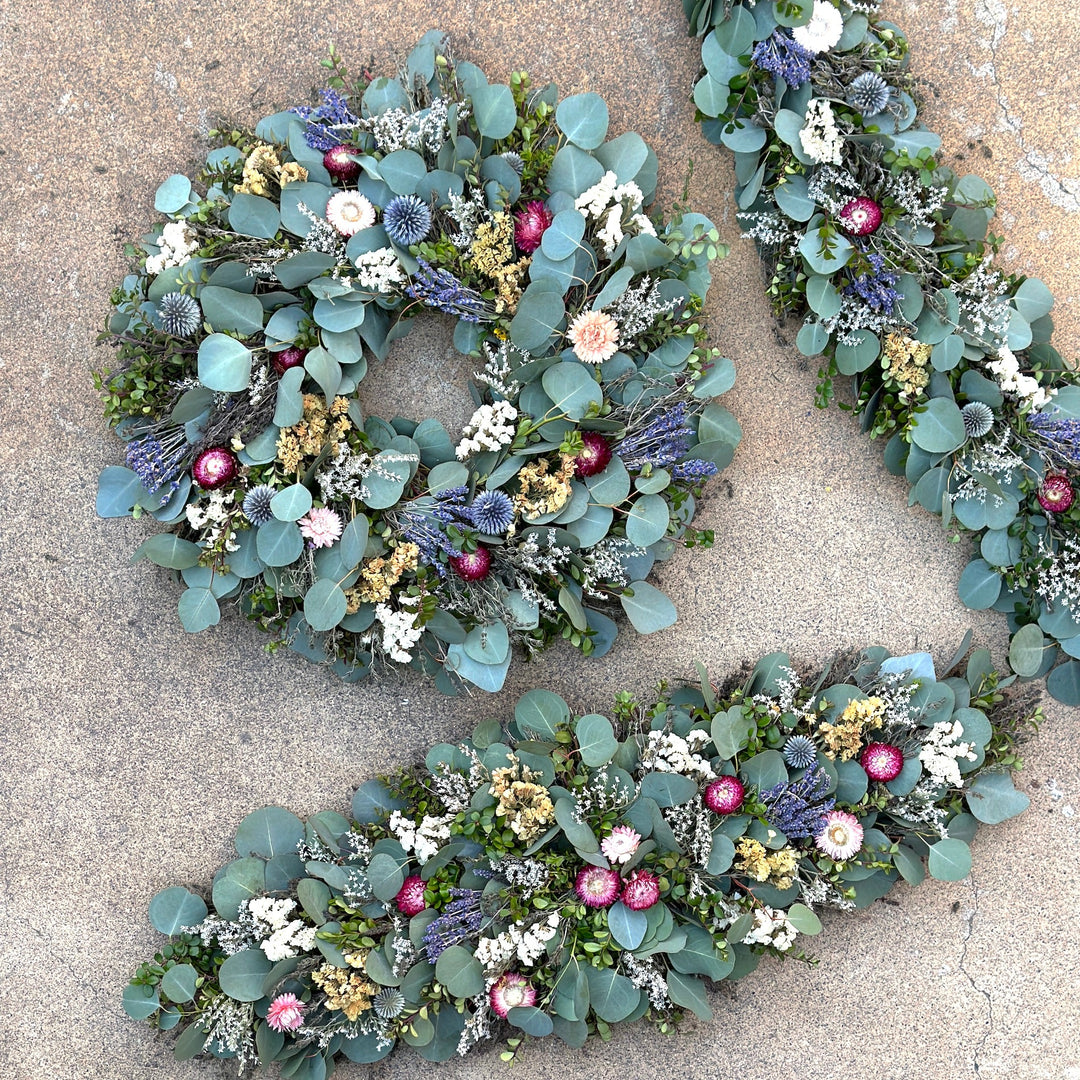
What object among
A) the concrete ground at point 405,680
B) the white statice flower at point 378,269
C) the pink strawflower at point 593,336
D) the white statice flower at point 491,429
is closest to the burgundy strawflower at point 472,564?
the white statice flower at point 491,429

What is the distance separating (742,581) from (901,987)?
104 centimetres

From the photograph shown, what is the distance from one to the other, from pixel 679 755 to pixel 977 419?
3.20 ft

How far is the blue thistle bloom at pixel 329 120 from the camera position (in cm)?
172

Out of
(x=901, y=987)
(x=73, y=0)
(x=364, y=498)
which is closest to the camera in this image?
(x=364, y=498)

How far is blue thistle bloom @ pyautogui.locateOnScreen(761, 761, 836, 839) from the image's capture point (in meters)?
1.79

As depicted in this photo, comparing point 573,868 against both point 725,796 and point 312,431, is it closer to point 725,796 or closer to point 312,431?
point 725,796

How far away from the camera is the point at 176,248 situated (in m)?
1.74

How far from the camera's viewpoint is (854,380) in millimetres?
1906

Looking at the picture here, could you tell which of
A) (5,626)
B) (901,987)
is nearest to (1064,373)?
(901,987)

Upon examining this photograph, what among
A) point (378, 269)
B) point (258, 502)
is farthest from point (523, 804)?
point (378, 269)

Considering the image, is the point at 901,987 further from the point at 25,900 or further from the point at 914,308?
the point at 25,900

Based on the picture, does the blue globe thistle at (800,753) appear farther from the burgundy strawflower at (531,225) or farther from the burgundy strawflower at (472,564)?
the burgundy strawflower at (531,225)

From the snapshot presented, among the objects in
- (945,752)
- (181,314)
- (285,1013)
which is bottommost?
(285,1013)

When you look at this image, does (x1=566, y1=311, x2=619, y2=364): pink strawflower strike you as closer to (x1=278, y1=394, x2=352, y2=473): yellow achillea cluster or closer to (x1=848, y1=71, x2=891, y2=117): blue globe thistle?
(x1=278, y1=394, x2=352, y2=473): yellow achillea cluster
